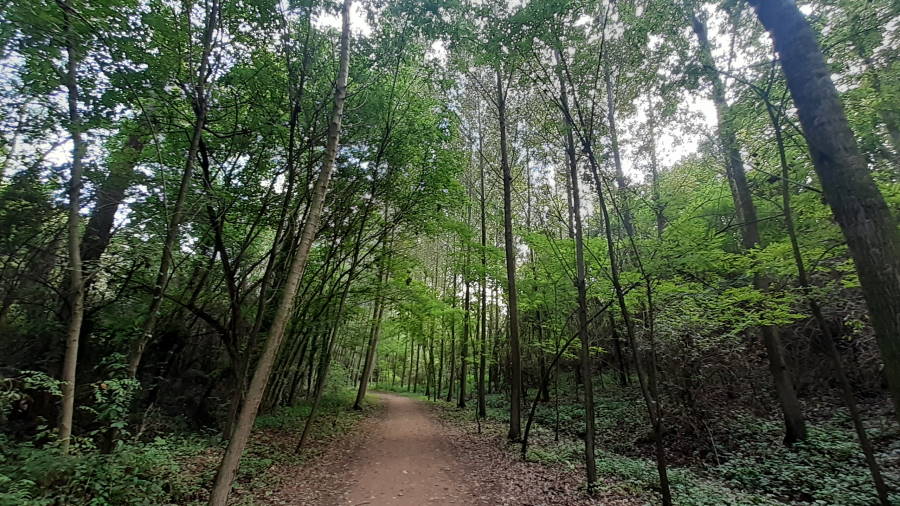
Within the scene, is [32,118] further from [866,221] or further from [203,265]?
[866,221]

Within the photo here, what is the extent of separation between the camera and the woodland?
477 centimetres

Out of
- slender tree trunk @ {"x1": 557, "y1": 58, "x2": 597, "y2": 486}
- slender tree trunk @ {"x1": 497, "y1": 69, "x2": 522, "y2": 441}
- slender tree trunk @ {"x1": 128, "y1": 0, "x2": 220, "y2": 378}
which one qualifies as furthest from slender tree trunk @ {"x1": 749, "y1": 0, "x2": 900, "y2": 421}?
slender tree trunk @ {"x1": 128, "y1": 0, "x2": 220, "y2": 378}

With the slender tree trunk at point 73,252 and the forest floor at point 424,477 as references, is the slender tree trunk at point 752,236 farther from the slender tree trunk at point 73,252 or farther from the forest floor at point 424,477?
the slender tree trunk at point 73,252

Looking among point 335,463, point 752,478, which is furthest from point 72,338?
point 752,478

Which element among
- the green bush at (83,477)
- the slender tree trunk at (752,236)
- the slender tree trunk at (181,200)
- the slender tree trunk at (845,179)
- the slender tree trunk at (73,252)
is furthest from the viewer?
the slender tree trunk at (752,236)

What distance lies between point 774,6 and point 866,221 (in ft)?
8.67

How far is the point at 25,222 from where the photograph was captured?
6773 millimetres

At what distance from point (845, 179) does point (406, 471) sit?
8505mm

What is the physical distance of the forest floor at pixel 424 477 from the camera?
6098 millimetres

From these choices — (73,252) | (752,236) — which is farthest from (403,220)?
(752,236)

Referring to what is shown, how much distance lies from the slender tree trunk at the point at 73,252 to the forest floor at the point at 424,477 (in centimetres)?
323

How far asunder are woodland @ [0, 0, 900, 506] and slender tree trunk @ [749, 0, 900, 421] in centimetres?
2

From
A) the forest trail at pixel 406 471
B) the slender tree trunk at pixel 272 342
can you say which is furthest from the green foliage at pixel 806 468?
the slender tree trunk at pixel 272 342

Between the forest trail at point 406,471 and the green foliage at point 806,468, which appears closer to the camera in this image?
the green foliage at point 806,468
